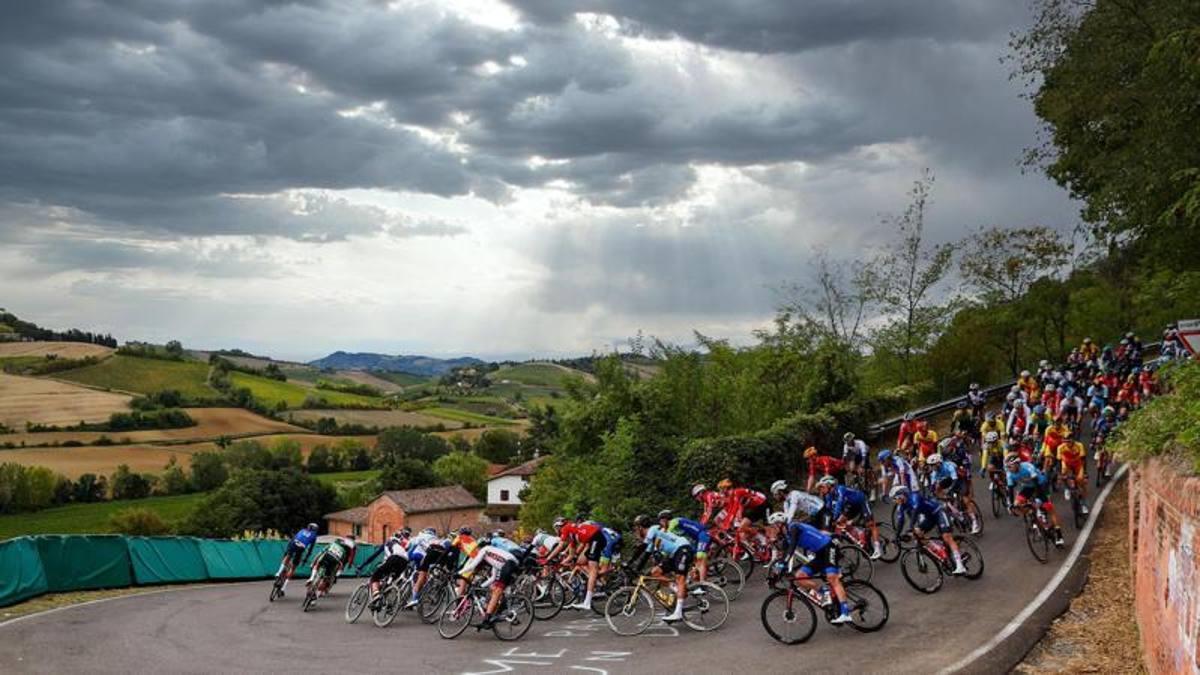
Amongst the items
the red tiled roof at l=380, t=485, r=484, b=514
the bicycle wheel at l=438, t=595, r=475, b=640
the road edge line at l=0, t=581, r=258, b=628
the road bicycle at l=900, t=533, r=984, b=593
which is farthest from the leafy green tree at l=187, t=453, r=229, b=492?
the road bicycle at l=900, t=533, r=984, b=593

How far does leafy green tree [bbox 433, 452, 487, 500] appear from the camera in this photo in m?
109

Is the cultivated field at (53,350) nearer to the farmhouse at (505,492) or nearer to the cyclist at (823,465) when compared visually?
the farmhouse at (505,492)

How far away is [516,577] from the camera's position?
55.9 ft

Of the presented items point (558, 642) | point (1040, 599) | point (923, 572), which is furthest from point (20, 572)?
point (1040, 599)

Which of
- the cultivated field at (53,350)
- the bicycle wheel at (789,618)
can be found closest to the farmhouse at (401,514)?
the cultivated field at (53,350)

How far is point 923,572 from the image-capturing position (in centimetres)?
1616

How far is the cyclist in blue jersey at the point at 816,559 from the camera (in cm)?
1342

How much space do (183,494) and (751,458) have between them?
7980 centimetres

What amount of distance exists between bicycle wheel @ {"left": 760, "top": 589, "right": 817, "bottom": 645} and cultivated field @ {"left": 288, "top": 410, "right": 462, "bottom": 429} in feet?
390

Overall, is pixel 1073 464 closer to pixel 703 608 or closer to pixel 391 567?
pixel 703 608

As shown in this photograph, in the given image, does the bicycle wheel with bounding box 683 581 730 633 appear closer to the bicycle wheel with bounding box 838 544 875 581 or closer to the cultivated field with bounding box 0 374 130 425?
the bicycle wheel with bounding box 838 544 875 581

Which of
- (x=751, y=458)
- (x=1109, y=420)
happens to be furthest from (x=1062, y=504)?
(x=751, y=458)

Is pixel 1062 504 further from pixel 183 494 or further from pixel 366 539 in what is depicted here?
pixel 183 494

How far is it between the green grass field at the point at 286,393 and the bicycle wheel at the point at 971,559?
404 feet
